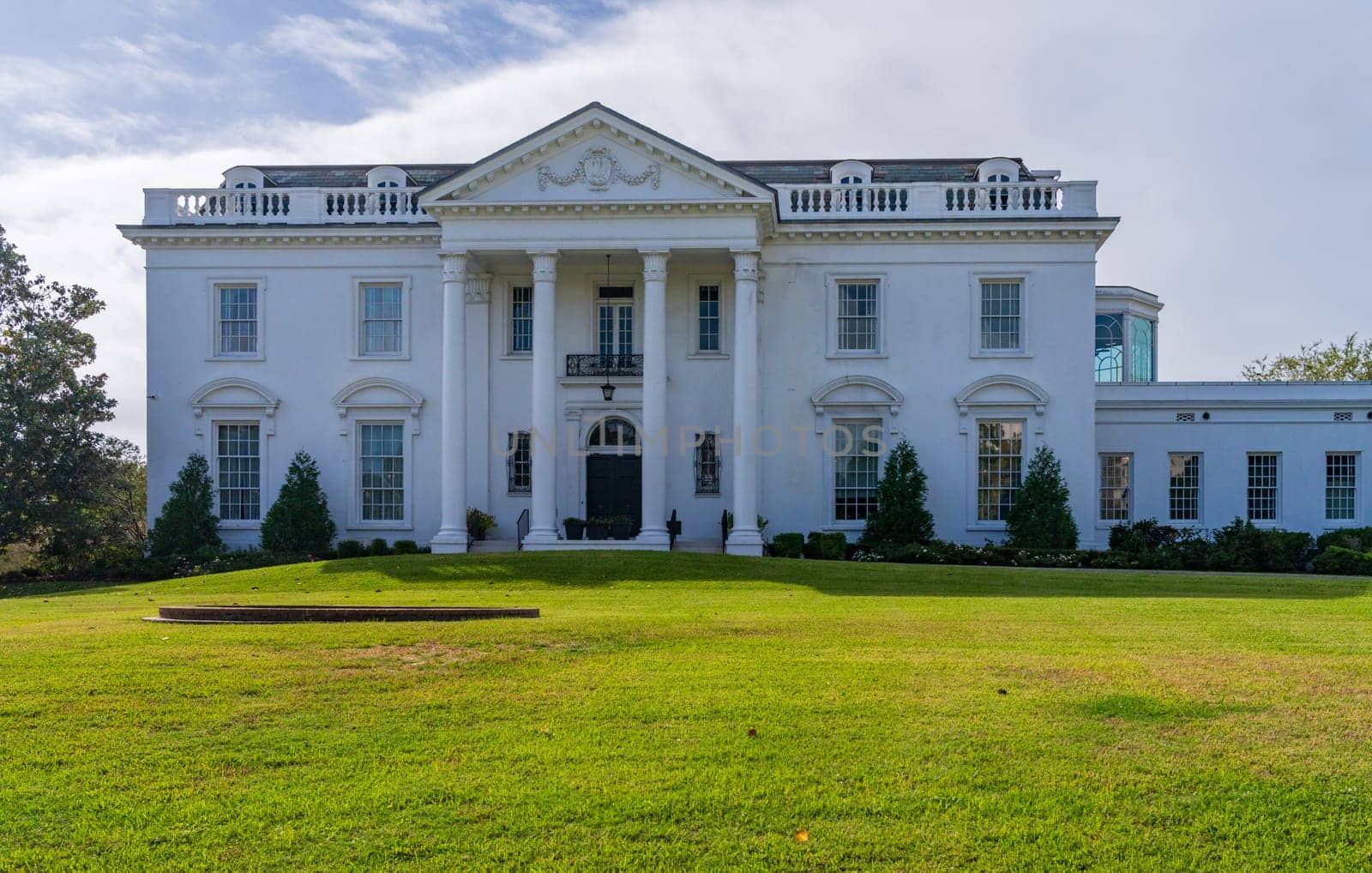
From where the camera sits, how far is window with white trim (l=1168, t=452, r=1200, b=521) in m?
27.4

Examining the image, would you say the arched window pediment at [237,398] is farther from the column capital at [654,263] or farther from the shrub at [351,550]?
the column capital at [654,263]

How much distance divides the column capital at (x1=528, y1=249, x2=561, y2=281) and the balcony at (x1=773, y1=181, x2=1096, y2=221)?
6266mm

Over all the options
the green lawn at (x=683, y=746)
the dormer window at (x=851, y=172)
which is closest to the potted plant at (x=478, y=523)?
the dormer window at (x=851, y=172)

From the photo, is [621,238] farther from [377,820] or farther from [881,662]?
[377,820]

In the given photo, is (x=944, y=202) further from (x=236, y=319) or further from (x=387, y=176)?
(x=236, y=319)

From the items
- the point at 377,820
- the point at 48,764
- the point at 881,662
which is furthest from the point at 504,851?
the point at 881,662

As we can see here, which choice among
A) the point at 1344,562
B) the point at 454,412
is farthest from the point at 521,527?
the point at 1344,562

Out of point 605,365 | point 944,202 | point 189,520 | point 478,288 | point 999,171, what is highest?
point 999,171

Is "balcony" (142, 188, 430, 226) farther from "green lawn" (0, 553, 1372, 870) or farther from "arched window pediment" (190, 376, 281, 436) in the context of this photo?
"green lawn" (0, 553, 1372, 870)

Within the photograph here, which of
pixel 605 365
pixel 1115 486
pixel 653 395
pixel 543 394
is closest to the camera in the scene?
pixel 653 395

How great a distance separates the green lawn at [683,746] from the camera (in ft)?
17.3

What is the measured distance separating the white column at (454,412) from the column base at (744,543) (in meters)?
6.51

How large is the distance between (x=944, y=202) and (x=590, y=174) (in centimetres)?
947

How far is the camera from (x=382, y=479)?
88.4ft
